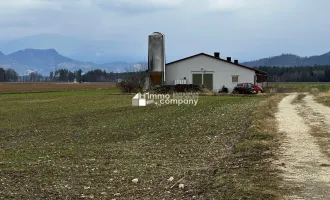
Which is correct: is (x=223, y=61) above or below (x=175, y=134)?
above

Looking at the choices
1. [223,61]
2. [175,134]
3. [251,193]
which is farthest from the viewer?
[223,61]

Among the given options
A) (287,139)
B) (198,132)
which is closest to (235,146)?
(287,139)

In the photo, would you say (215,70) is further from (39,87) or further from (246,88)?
(39,87)

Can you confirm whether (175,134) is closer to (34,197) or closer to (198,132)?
(198,132)

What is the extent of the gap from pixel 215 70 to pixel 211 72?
55 cm

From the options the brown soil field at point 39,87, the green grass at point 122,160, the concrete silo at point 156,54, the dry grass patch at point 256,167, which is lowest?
the green grass at point 122,160

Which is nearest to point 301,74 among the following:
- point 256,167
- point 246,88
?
point 246,88

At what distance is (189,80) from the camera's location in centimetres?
5297

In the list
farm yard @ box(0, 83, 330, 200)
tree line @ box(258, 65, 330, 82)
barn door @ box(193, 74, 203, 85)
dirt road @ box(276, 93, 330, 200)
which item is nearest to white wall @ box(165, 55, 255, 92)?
barn door @ box(193, 74, 203, 85)

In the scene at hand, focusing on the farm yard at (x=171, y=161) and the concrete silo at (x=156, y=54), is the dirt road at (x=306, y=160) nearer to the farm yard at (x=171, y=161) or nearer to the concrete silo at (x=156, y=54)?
the farm yard at (x=171, y=161)

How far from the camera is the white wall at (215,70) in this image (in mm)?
52219

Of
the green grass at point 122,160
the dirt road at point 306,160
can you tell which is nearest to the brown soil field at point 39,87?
the green grass at point 122,160

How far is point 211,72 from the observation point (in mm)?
52562

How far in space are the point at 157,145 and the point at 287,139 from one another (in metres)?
3.71
